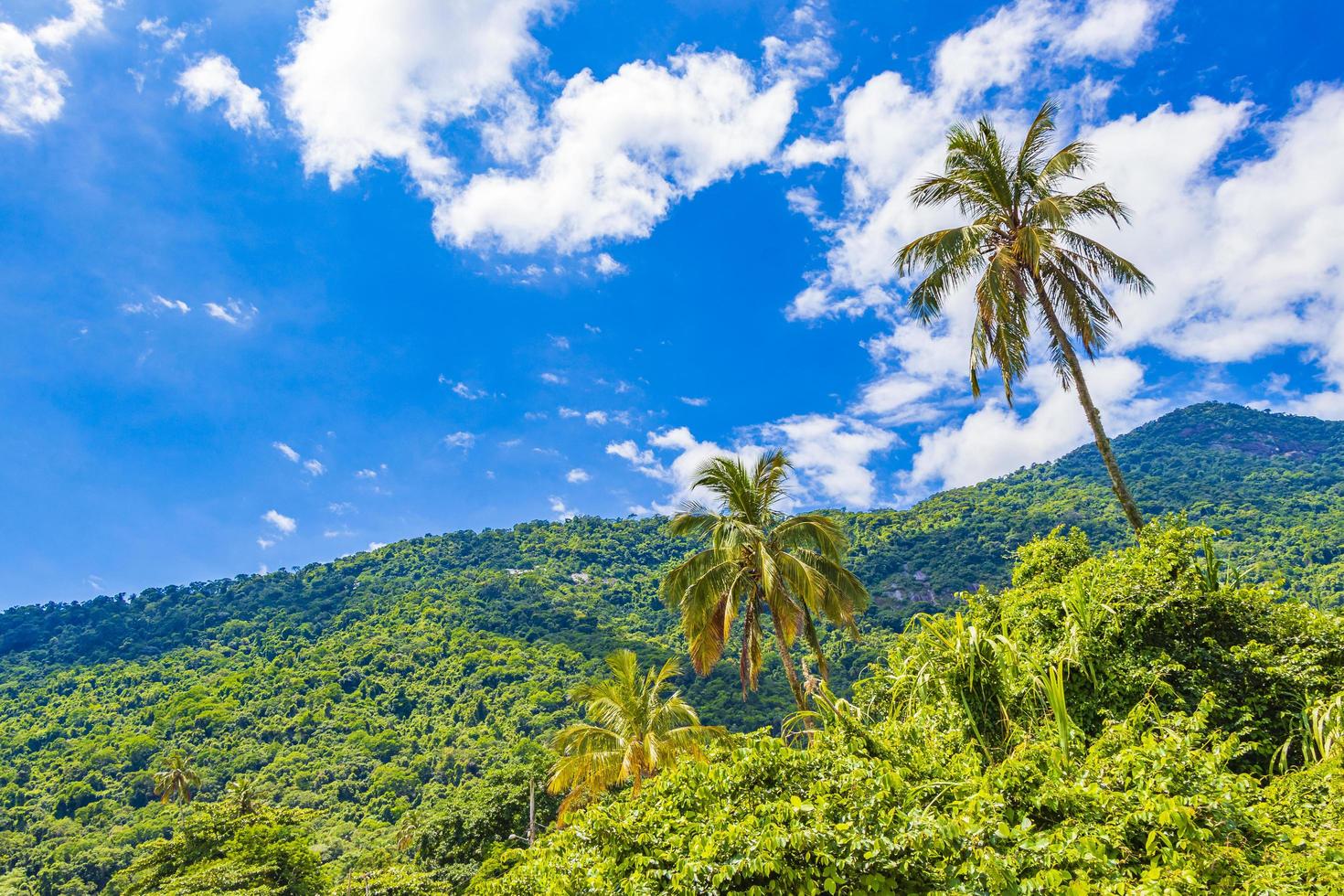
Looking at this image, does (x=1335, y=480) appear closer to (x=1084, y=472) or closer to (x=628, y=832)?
(x=1084, y=472)

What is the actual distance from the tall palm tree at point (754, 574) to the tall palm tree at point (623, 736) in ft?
13.5

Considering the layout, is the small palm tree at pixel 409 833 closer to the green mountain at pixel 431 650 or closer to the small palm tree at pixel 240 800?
the green mountain at pixel 431 650

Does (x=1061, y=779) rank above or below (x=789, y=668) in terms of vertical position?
below

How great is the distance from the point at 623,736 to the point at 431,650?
104m

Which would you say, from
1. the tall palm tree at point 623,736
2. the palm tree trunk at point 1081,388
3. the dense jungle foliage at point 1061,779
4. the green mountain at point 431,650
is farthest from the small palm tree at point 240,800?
the palm tree trunk at point 1081,388

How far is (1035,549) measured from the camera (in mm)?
13094

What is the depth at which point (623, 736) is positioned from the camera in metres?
19.6

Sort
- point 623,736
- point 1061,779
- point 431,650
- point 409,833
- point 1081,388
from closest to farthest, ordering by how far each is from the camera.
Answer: point 1061,779 < point 1081,388 < point 623,736 < point 409,833 < point 431,650

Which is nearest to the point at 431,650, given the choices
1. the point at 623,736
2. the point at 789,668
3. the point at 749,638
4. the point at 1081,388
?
the point at 623,736

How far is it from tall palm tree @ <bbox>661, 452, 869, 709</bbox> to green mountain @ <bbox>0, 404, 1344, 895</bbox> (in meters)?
23.6

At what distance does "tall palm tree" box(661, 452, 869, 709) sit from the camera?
1417 centimetres

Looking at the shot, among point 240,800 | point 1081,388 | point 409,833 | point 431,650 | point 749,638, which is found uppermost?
point 431,650

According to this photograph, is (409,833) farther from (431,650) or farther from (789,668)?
(431,650)

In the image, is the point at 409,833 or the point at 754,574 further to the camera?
the point at 409,833
